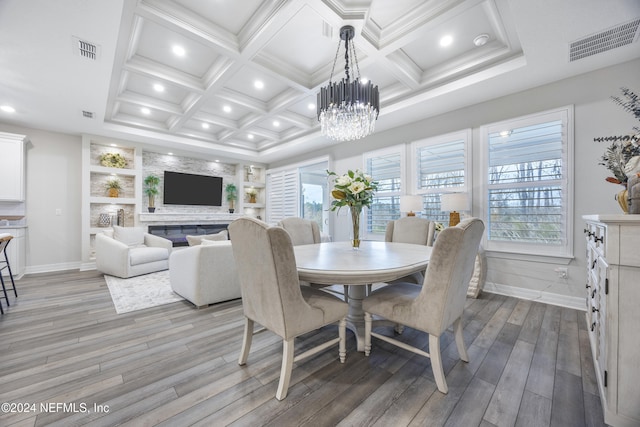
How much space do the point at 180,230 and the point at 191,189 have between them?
1.07 m

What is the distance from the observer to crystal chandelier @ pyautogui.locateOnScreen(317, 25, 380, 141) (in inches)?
94.0

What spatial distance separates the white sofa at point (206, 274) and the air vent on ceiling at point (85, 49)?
216 centimetres

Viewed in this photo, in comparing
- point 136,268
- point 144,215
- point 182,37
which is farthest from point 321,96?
point 144,215

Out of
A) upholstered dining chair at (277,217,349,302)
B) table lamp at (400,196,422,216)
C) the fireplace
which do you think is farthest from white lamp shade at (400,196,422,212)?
the fireplace

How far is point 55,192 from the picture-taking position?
4.82 metres

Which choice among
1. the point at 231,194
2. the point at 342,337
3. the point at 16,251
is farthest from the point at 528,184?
the point at 16,251

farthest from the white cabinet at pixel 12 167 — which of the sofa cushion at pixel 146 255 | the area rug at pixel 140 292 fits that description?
the sofa cushion at pixel 146 255

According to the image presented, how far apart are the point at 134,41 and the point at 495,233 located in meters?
4.86

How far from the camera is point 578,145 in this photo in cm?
281

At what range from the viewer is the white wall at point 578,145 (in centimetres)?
264

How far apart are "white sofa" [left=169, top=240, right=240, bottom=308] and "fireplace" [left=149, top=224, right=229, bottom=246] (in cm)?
289

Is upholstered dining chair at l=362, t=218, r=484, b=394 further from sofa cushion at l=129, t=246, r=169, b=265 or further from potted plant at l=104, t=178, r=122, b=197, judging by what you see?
potted plant at l=104, t=178, r=122, b=197

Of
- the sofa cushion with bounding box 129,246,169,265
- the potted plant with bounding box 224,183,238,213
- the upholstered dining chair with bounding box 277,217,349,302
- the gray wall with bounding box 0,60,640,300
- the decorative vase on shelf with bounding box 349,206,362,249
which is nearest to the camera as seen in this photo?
the decorative vase on shelf with bounding box 349,206,362,249

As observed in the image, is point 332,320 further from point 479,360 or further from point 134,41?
point 134,41
